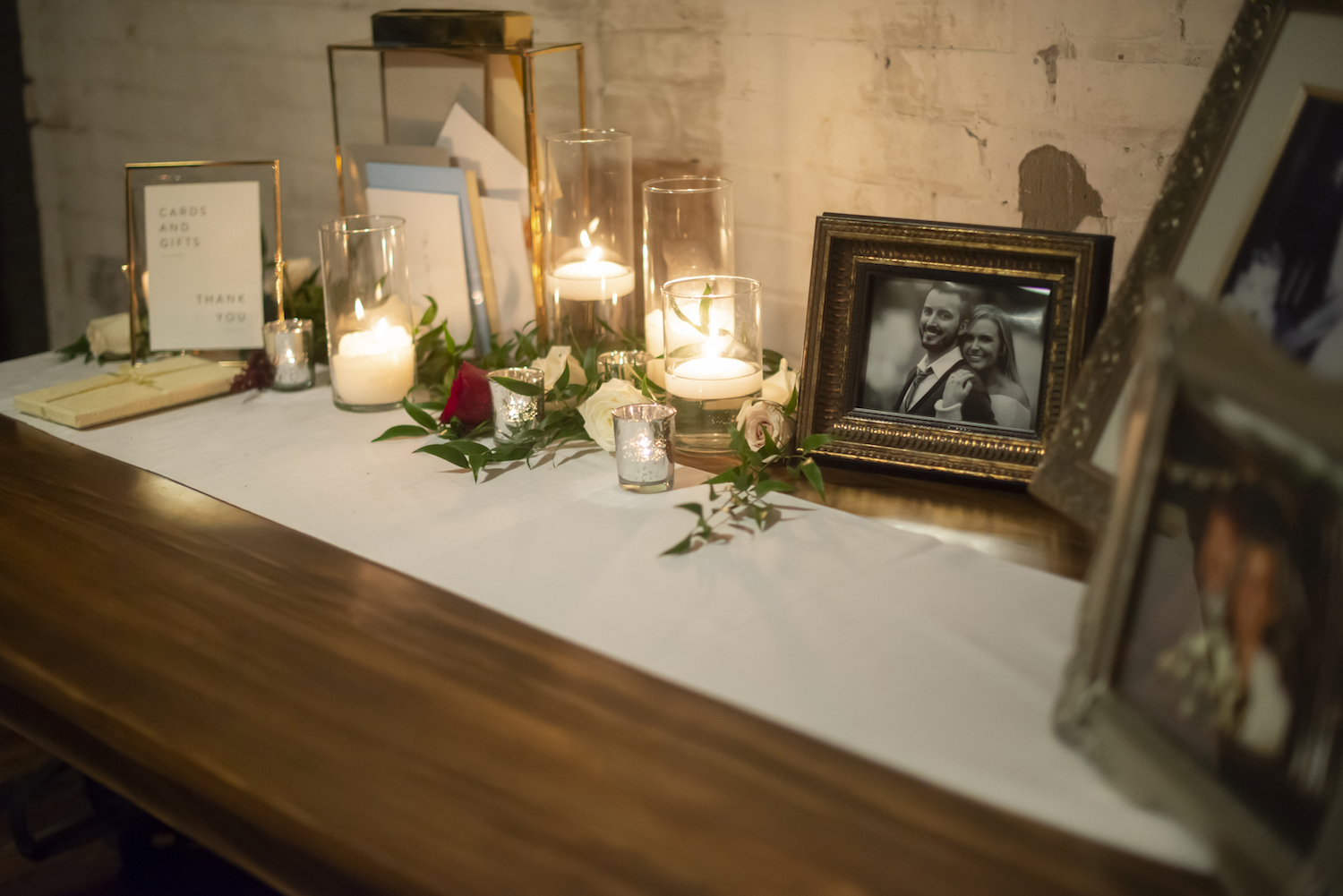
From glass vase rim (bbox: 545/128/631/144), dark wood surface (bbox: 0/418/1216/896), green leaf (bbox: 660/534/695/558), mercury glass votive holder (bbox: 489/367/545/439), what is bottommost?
dark wood surface (bbox: 0/418/1216/896)

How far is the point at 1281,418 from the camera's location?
1.54 ft

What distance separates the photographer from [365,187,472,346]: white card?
1344 millimetres

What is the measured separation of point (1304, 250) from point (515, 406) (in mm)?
700

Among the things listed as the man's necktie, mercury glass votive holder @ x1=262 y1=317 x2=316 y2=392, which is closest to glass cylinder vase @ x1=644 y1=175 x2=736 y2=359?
the man's necktie

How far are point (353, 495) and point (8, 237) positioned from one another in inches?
69.7

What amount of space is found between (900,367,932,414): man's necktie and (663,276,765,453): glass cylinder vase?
155 millimetres

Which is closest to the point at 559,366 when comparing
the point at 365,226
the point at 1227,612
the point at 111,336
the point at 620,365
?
the point at 620,365

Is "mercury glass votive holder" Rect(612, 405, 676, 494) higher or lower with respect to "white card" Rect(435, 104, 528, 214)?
lower

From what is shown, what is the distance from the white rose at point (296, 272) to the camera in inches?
57.7

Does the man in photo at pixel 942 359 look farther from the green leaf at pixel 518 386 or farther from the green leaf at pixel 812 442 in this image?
the green leaf at pixel 518 386

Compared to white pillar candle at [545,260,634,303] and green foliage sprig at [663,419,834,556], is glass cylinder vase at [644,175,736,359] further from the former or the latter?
green foliage sprig at [663,419,834,556]

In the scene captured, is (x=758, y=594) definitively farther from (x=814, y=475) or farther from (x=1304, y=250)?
(x=1304, y=250)

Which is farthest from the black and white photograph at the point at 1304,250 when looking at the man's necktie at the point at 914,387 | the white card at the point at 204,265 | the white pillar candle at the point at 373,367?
the white card at the point at 204,265

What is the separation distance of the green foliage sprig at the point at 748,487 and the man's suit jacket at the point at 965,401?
9cm
